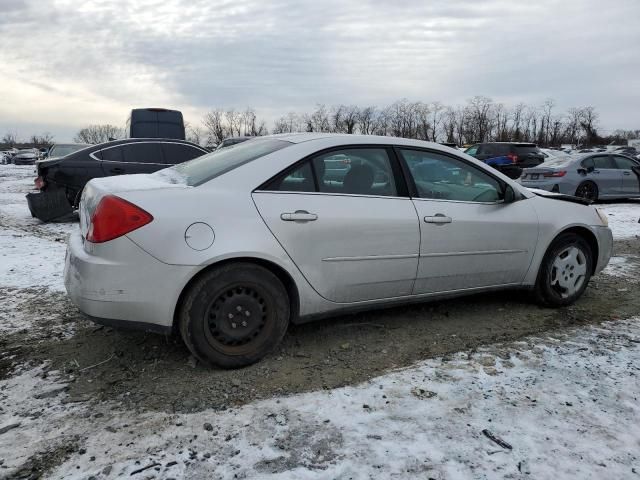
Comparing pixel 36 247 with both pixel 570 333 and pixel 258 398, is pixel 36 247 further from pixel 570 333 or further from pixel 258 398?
pixel 570 333

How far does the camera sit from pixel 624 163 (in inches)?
502

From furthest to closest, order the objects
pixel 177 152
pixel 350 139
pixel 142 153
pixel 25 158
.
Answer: pixel 25 158
pixel 177 152
pixel 142 153
pixel 350 139

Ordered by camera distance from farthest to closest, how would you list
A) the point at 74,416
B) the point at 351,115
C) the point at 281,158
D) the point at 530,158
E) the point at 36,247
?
the point at 351,115 → the point at 530,158 → the point at 36,247 → the point at 281,158 → the point at 74,416

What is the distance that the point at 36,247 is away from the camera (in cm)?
669

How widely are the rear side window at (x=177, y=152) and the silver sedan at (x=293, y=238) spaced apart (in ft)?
19.8

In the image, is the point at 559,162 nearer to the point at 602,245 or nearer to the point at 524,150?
the point at 524,150

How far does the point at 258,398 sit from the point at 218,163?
5.38 feet

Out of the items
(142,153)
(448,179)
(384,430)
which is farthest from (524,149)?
(384,430)

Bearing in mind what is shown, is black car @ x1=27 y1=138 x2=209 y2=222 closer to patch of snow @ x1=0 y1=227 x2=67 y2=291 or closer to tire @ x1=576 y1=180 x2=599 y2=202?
patch of snow @ x1=0 y1=227 x2=67 y2=291

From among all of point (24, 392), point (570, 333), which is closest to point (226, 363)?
point (24, 392)

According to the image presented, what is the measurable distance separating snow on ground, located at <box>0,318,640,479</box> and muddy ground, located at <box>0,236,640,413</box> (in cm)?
15

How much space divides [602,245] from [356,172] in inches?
101

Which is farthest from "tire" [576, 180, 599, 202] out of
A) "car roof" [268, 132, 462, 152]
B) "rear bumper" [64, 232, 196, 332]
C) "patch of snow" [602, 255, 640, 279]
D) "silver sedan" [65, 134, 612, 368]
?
"rear bumper" [64, 232, 196, 332]

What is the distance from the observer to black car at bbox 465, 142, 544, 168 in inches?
685
